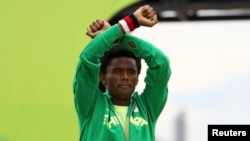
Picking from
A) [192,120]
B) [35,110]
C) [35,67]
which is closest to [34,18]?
[35,67]

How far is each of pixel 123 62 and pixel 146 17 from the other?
11cm

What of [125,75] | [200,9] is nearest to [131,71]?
[125,75]

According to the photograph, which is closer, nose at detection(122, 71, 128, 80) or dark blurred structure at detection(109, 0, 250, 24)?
nose at detection(122, 71, 128, 80)

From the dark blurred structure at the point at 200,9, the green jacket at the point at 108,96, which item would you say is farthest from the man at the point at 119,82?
the dark blurred structure at the point at 200,9

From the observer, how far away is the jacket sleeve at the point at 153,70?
1.11 m

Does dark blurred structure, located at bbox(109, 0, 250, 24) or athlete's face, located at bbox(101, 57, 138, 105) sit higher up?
dark blurred structure, located at bbox(109, 0, 250, 24)

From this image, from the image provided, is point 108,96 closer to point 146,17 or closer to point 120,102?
point 120,102

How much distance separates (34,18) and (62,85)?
0.25 m

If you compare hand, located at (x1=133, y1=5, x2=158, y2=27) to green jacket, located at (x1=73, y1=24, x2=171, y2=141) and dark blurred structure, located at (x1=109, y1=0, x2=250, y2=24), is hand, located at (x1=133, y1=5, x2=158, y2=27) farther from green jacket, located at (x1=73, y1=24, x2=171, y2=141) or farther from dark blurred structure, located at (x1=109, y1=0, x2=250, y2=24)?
dark blurred structure, located at (x1=109, y1=0, x2=250, y2=24)

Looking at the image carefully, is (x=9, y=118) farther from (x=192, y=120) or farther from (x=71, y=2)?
(x=192, y=120)

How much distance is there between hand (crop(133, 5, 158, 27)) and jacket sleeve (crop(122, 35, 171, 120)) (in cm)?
5

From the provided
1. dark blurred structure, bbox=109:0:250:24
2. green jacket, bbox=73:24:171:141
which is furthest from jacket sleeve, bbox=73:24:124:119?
dark blurred structure, bbox=109:0:250:24

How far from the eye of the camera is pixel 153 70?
112cm

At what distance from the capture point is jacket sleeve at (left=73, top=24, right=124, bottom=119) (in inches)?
41.6
